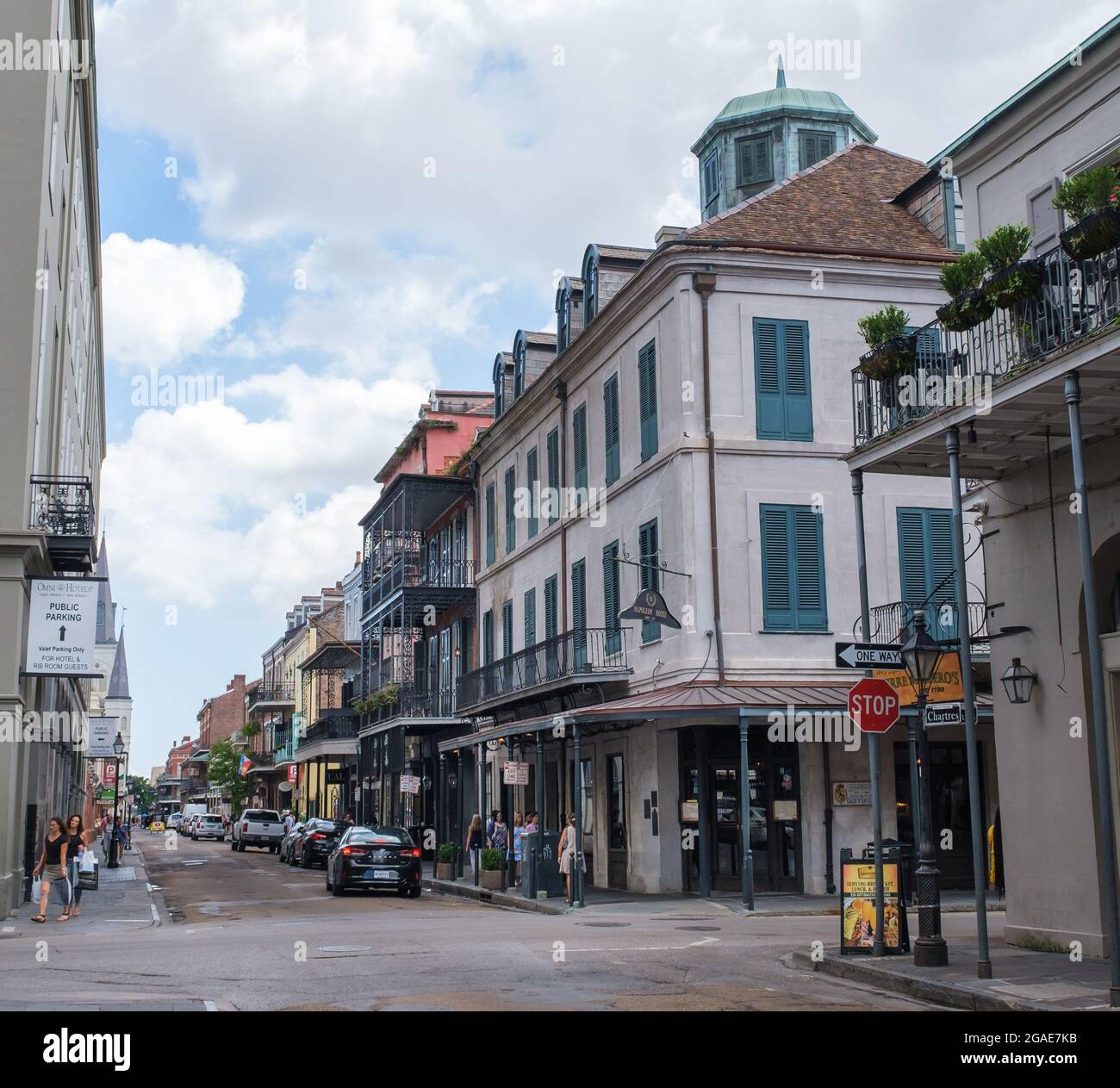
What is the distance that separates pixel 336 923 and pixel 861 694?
355 inches

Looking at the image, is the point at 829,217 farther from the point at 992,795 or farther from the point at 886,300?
the point at 992,795

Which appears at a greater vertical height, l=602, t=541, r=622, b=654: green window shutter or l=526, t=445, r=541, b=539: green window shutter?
l=526, t=445, r=541, b=539: green window shutter

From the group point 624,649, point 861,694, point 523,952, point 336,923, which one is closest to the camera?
point 861,694

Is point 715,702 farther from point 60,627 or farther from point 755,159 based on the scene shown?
point 755,159

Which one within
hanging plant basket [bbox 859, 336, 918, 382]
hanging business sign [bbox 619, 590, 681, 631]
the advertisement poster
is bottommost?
the advertisement poster

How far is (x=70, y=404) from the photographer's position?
30.9 m

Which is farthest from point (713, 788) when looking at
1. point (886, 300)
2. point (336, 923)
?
point (886, 300)

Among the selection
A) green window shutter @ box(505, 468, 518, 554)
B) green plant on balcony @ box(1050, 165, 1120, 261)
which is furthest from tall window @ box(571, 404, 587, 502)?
green plant on balcony @ box(1050, 165, 1120, 261)

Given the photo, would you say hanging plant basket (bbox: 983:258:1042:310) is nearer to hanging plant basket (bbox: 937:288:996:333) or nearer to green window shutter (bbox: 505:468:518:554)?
hanging plant basket (bbox: 937:288:996:333)

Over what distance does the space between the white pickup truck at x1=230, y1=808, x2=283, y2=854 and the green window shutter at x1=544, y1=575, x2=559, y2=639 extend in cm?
2841

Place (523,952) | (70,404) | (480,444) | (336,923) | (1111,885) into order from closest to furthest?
1. (1111,885)
2. (523,952)
3. (336,923)
4. (70,404)
5. (480,444)

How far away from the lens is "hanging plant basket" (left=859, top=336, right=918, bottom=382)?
14.1 metres

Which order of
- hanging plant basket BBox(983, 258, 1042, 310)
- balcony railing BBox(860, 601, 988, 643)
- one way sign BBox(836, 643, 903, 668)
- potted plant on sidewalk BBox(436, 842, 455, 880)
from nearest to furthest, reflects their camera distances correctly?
hanging plant basket BBox(983, 258, 1042, 310), one way sign BBox(836, 643, 903, 668), balcony railing BBox(860, 601, 988, 643), potted plant on sidewalk BBox(436, 842, 455, 880)

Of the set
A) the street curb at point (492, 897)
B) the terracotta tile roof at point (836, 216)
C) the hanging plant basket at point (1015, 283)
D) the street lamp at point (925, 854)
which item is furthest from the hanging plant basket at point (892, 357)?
the street curb at point (492, 897)
